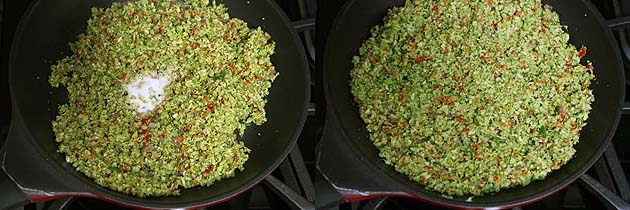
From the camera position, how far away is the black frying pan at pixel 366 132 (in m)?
1.37

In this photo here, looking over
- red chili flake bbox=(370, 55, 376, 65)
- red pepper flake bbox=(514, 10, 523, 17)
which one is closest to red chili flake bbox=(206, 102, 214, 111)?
red chili flake bbox=(370, 55, 376, 65)

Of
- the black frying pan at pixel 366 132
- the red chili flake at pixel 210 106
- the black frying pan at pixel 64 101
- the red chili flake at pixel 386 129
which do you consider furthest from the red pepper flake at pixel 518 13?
the red chili flake at pixel 210 106

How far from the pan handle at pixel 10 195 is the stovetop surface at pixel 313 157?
0.03m

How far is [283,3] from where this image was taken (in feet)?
5.11

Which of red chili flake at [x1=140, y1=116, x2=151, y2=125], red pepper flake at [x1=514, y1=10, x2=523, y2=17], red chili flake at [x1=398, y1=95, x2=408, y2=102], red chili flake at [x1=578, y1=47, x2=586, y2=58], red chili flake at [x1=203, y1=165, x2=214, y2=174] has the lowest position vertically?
red chili flake at [x1=203, y1=165, x2=214, y2=174]

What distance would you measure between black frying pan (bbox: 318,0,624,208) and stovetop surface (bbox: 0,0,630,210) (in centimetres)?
4

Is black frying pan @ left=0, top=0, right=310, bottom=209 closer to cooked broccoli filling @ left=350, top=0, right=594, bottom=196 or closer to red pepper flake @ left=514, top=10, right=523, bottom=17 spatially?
cooked broccoli filling @ left=350, top=0, right=594, bottom=196

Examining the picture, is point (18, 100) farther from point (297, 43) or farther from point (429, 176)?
point (429, 176)

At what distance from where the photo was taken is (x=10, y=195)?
1.36m

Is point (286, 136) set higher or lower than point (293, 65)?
lower

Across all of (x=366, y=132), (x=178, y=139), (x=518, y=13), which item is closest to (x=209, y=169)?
(x=178, y=139)

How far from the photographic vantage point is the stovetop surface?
1.42 metres

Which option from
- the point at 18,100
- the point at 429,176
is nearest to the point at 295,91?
the point at 429,176

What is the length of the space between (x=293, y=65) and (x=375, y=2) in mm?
263
